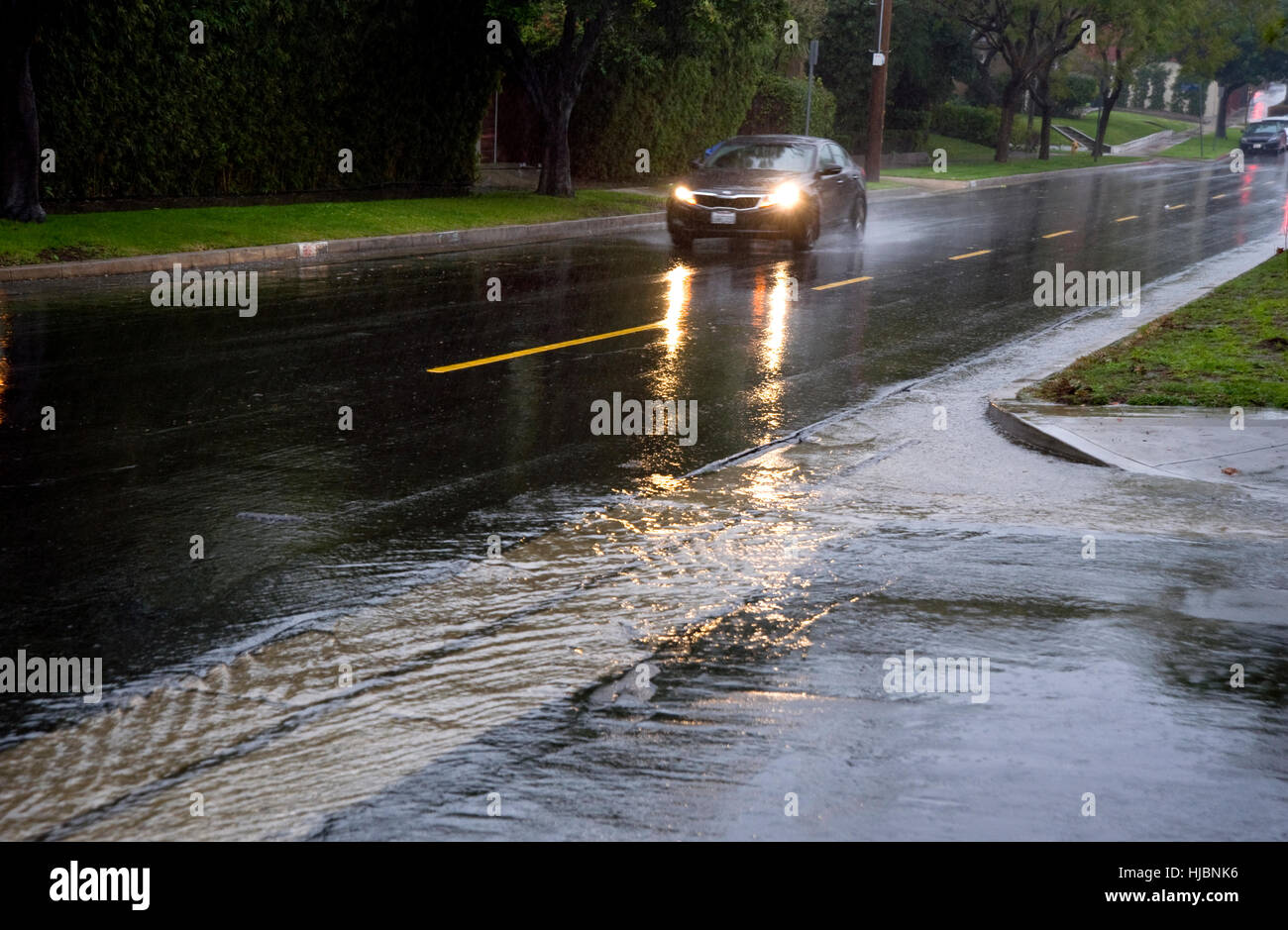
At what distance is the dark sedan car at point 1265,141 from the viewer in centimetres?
7125

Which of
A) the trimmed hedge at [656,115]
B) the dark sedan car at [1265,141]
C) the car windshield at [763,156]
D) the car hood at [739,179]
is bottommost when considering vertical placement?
the car hood at [739,179]

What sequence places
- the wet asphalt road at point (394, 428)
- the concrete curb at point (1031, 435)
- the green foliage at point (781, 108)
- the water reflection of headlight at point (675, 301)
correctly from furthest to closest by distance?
1. the green foliage at point (781, 108)
2. the water reflection of headlight at point (675, 301)
3. the concrete curb at point (1031, 435)
4. the wet asphalt road at point (394, 428)

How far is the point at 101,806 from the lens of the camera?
427cm

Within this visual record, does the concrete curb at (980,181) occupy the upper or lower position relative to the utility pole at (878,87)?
lower

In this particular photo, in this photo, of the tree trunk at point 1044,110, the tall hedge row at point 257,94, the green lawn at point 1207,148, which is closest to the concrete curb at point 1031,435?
the tall hedge row at point 257,94

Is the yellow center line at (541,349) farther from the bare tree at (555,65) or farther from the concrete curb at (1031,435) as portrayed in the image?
the bare tree at (555,65)

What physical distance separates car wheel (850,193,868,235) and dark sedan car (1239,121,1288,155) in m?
54.5

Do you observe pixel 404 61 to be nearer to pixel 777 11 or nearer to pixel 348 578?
pixel 777 11

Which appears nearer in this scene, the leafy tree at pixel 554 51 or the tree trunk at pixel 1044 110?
the leafy tree at pixel 554 51

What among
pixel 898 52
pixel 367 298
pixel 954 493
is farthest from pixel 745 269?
pixel 898 52

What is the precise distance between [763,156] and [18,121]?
1062 centimetres

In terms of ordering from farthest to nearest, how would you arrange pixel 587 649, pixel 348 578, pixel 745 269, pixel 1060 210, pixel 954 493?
1. pixel 1060 210
2. pixel 745 269
3. pixel 954 493
4. pixel 348 578
5. pixel 587 649

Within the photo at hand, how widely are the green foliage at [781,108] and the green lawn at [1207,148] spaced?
32.2 metres
